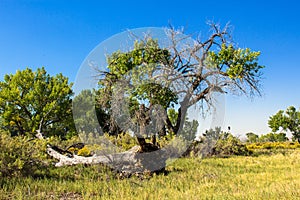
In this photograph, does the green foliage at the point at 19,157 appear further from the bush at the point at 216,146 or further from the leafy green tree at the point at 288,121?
the leafy green tree at the point at 288,121

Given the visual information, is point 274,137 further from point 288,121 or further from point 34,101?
point 34,101

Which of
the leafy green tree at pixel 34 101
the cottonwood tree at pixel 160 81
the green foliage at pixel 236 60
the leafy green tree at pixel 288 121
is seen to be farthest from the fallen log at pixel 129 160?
the leafy green tree at pixel 288 121

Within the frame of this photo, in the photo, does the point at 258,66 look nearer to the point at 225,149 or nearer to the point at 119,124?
the point at 225,149

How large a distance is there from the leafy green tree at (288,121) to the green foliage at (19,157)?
37.0 metres

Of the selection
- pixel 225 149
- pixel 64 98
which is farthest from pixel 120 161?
pixel 64 98

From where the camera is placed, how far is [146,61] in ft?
40.0

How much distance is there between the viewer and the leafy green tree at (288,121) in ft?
124

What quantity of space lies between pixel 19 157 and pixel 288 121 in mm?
37714

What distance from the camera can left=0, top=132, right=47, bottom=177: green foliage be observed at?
6.36 m

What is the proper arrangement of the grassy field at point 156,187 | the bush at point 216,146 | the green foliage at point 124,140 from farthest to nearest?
the bush at point 216,146, the green foliage at point 124,140, the grassy field at point 156,187

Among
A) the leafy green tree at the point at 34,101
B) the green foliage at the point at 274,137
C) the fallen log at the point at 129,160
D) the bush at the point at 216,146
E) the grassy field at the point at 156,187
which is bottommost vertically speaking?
the grassy field at the point at 156,187

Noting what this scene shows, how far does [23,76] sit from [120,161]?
63.8 feet

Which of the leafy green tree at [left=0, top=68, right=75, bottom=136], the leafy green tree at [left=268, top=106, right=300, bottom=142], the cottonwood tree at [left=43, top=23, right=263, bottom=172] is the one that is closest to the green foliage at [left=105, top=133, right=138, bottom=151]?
the cottonwood tree at [left=43, top=23, right=263, bottom=172]

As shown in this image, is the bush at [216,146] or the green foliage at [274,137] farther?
the green foliage at [274,137]
